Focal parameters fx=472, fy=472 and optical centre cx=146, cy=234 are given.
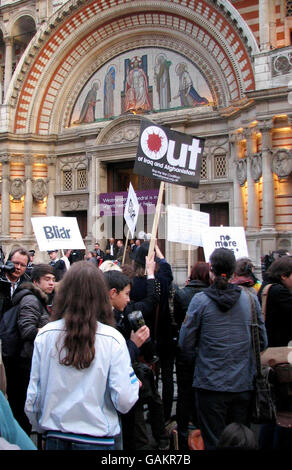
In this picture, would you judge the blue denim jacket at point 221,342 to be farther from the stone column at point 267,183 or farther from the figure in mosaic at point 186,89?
the figure in mosaic at point 186,89

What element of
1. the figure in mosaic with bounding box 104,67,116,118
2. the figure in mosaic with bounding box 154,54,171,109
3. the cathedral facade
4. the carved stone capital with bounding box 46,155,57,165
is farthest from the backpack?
the carved stone capital with bounding box 46,155,57,165

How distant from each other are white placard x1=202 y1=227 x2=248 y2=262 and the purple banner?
1021cm

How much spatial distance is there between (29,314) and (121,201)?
1611cm

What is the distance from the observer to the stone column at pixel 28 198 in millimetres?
21688

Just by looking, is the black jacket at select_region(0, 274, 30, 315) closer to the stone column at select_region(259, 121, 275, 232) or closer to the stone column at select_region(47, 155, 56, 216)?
the stone column at select_region(259, 121, 275, 232)

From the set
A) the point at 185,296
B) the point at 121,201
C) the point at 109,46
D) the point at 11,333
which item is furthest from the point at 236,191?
the point at 11,333

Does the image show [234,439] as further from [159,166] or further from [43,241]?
[43,241]

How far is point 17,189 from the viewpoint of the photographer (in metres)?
21.9

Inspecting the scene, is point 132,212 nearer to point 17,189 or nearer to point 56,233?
point 56,233

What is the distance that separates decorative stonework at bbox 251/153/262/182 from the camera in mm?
16406

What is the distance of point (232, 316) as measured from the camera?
3773 millimetres

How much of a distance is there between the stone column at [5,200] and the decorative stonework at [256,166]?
11441 mm

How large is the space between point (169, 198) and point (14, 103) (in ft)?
29.3
